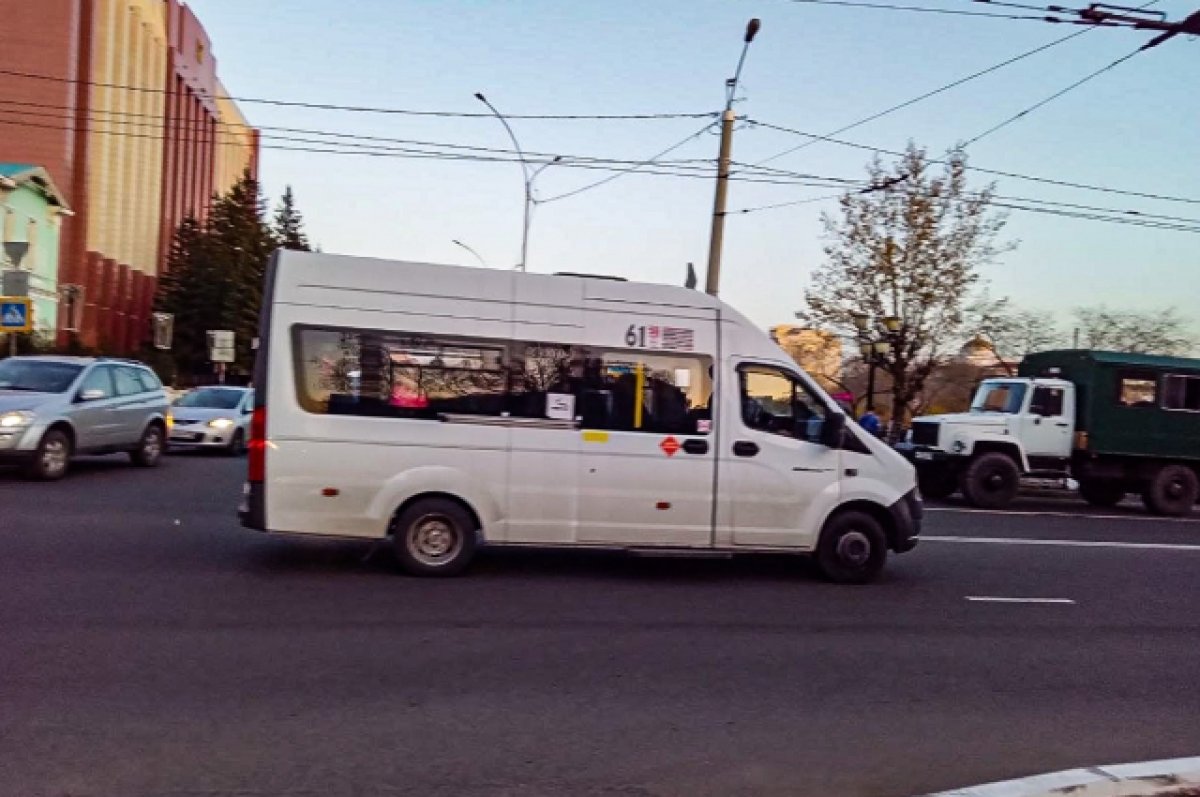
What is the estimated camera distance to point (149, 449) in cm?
1892

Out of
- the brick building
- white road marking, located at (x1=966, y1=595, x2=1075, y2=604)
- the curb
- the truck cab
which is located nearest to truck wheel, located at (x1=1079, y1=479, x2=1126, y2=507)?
the truck cab

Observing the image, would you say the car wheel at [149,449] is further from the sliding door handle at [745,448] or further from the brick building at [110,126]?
the brick building at [110,126]

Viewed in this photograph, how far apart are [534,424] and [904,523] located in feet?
12.1

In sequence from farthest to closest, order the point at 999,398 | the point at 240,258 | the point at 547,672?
the point at 240,258 → the point at 999,398 → the point at 547,672

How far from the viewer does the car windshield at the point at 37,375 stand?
1630 centimetres

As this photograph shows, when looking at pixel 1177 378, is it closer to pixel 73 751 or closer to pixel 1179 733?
pixel 1179 733

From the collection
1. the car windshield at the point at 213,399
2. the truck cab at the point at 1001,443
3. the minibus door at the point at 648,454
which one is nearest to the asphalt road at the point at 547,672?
the minibus door at the point at 648,454

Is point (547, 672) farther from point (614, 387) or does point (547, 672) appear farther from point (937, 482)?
point (937, 482)

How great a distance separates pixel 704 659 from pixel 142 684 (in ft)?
11.6

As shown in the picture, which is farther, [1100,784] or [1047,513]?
[1047,513]

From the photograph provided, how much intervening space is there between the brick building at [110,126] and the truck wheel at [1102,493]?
24.9 metres

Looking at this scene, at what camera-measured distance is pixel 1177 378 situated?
21.4m

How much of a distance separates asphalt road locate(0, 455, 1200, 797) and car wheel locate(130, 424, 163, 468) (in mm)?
6705

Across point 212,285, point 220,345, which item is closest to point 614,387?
point 220,345
